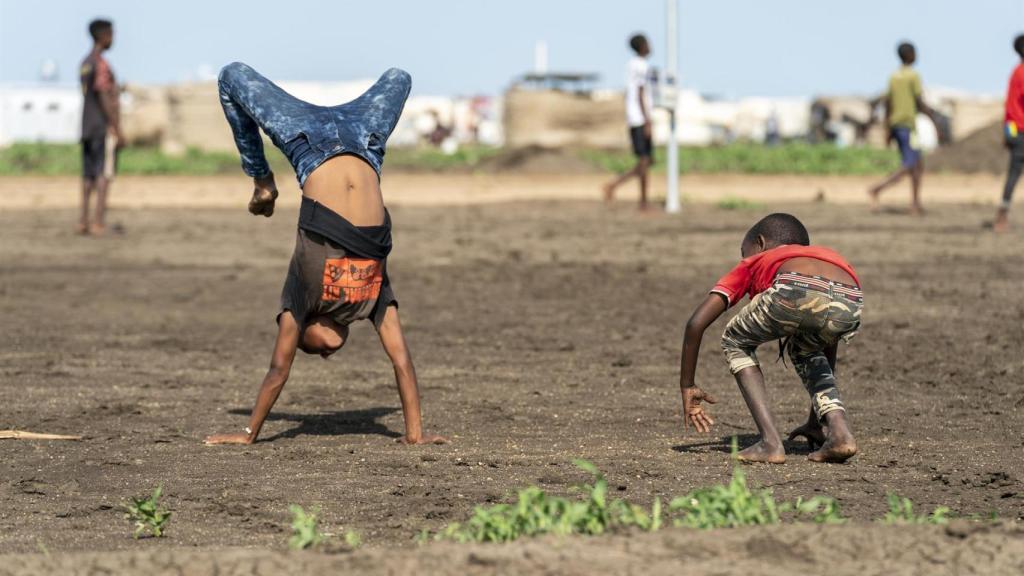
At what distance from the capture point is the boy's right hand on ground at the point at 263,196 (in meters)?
6.75

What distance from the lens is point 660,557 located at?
13.6 ft

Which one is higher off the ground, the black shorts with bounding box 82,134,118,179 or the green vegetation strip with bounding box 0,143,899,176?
the black shorts with bounding box 82,134,118,179

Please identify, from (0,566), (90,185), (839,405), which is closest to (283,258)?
(90,185)

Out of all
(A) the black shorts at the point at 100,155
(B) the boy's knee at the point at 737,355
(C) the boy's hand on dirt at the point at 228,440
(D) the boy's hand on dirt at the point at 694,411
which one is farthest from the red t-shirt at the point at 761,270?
(A) the black shorts at the point at 100,155

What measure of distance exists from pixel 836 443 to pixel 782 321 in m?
0.52

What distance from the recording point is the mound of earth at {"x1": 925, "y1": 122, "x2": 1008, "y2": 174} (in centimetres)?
2869

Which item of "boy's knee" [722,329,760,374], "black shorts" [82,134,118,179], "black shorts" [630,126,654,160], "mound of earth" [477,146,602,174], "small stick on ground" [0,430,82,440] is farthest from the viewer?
"mound of earth" [477,146,602,174]

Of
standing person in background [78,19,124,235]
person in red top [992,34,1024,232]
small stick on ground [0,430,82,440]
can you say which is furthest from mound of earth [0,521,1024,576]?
person in red top [992,34,1024,232]

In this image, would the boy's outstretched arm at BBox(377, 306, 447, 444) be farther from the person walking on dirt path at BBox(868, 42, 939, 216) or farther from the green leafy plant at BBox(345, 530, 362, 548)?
the person walking on dirt path at BBox(868, 42, 939, 216)

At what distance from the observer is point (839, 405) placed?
20.4 ft

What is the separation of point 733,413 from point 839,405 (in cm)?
142

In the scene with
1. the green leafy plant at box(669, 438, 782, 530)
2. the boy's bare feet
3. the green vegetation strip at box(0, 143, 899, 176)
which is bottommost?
the green vegetation strip at box(0, 143, 899, 176)

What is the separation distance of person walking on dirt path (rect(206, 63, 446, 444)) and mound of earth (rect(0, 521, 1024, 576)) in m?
2.30

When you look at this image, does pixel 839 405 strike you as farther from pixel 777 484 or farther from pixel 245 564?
pixel 245 564
